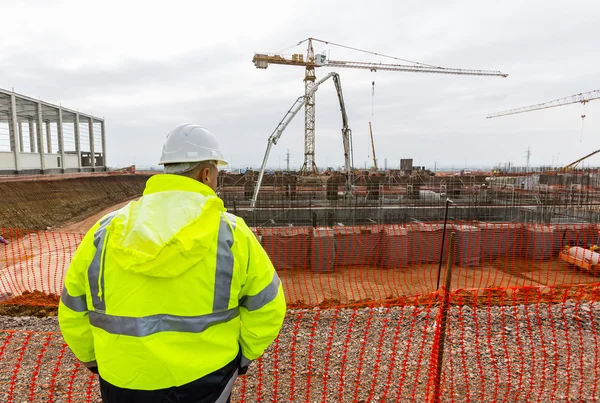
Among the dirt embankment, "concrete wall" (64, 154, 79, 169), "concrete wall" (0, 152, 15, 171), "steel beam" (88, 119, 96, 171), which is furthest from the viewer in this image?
"steel beam" (88, 119, 96, 171)

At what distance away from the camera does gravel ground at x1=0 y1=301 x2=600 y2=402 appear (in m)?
3.39

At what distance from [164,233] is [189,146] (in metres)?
0.48

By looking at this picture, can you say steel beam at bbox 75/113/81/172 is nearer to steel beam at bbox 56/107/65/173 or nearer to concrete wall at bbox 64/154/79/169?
concrete wall at bbox 64/154/79/169

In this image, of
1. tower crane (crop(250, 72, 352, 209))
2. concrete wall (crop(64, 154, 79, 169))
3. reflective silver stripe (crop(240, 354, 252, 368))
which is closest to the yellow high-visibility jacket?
reflective silver stripe (crop(240, 354, 252, 368))

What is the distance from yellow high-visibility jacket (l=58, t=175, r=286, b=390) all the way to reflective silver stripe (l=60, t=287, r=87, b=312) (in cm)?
4

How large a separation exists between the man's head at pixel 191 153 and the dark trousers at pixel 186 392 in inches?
31.3

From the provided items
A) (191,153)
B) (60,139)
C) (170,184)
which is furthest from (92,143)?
(170,184)

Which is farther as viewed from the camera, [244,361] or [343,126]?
[343,126]

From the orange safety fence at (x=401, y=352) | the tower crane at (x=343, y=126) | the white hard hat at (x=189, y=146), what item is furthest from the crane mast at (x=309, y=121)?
the white hard hat at (x=189, y=146)

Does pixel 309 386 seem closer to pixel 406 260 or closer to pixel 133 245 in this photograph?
pixel 133 245

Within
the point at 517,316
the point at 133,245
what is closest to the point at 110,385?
the point at 133,245

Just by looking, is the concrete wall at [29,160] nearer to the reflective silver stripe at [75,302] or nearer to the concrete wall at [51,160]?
the concrete wall at [51,160]

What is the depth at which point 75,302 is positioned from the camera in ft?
4.56

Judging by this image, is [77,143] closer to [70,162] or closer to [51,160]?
[70,162]
